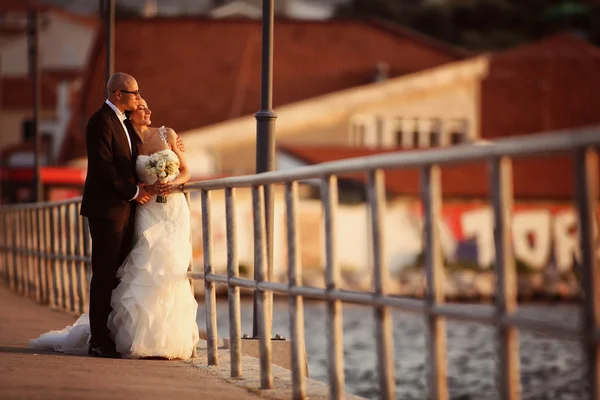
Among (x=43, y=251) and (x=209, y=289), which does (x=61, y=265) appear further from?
(x=209, y=289)

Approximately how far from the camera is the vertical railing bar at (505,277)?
19.0 feet

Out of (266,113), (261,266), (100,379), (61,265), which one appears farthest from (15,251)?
(261,266)

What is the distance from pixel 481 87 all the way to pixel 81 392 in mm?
52224

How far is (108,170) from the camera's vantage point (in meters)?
10.8

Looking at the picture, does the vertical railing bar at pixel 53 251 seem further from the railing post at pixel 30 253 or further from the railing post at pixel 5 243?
the railing post at pixel 5 243

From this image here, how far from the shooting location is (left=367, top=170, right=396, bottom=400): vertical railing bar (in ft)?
23.0

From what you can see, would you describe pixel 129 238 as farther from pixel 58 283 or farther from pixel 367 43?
pixel 367 43

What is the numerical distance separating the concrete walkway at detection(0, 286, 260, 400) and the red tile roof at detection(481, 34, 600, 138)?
164 ft

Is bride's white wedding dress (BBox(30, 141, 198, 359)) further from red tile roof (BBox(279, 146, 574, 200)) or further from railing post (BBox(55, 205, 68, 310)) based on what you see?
red tile roof (BBox(279, 146, 574, 200))

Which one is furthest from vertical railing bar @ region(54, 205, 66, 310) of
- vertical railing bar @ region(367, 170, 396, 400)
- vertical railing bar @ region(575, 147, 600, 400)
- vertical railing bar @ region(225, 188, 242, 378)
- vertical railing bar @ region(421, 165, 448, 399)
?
vertical railing bar @ region(575, 147, 600, 400)

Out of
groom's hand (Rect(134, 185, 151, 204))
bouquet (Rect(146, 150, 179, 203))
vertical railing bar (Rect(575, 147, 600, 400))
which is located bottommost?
vertical railing bar (Rect(575, 147, 600, 400))

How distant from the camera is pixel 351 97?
186ft

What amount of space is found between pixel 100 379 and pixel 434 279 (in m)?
3.16

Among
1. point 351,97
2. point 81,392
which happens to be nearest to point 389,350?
point 81,392
